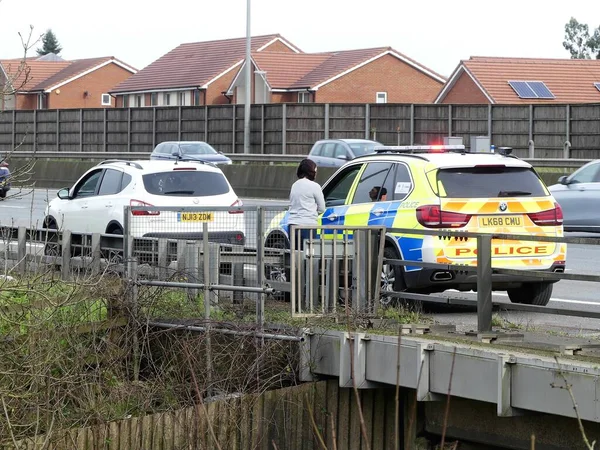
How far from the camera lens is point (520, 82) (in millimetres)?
61250

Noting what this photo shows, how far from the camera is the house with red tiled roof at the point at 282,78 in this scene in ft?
229

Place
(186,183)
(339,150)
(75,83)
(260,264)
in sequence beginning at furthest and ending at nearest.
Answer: (75,83) < (339,150) < (186,183) < (260,264)

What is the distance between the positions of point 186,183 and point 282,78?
54.1 m

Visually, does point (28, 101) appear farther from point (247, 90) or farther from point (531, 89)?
→ point (247, 90)

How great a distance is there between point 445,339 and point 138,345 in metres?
3.50

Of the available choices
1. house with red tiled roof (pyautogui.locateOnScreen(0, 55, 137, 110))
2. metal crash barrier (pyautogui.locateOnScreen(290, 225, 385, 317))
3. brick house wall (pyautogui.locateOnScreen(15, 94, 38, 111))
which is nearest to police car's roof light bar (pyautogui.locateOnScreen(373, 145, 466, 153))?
metal crash barrier (pyautogui.locateOnScreen(290, 225, 385, 317))

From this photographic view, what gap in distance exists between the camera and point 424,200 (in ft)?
40.6

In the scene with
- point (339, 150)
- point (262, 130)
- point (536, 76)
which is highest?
point (536, 76)

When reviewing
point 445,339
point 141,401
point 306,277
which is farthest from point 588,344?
point 141,401

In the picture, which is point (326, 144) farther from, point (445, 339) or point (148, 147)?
point (445, 339)

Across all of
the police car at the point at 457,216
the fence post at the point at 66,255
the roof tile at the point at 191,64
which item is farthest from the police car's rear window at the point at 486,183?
the roof tile at the point at 191,64

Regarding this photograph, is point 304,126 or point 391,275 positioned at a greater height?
point 304,126

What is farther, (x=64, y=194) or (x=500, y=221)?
(x=64, y=194)

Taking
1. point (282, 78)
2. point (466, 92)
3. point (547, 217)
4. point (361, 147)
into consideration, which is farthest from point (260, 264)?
point (282, 78)
